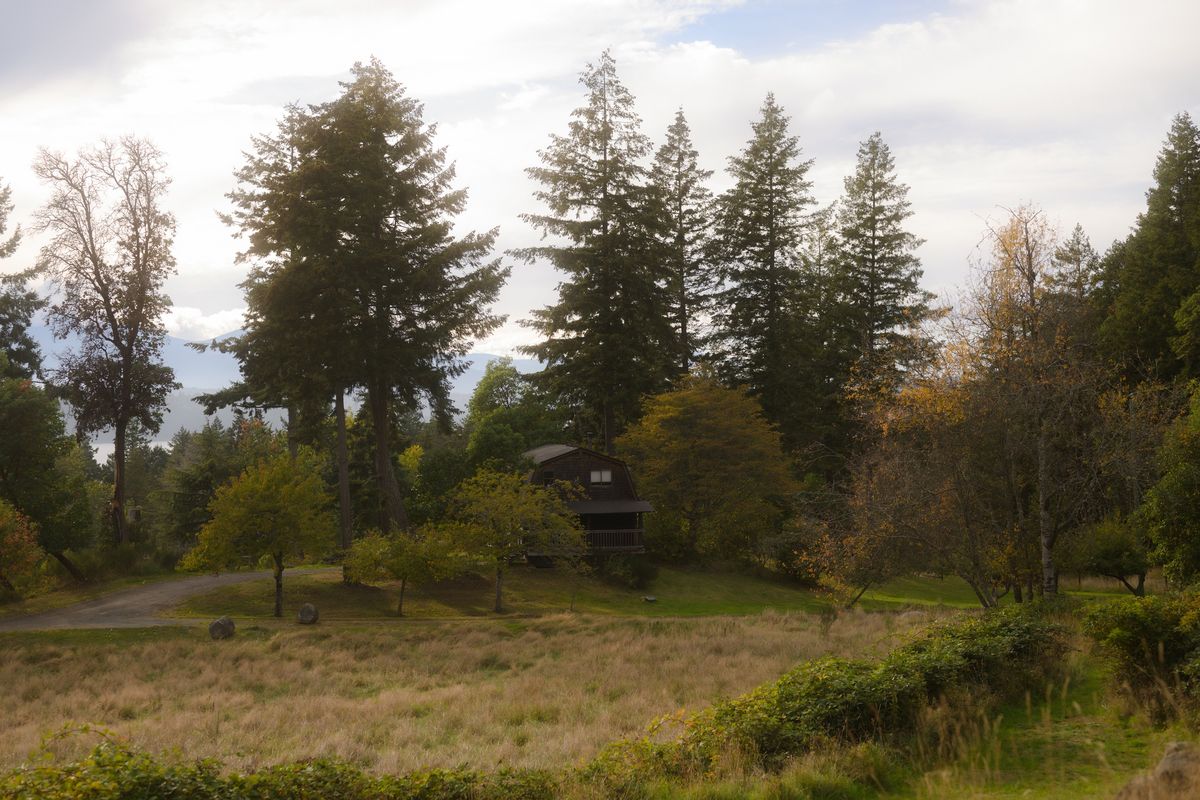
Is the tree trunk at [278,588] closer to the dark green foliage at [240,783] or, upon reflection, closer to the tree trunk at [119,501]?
the tree trunk at [119,501]

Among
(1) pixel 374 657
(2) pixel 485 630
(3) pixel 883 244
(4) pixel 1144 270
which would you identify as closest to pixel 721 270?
(3) pixel 883 244

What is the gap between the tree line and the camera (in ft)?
74.4

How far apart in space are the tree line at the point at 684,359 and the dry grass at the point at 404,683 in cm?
440

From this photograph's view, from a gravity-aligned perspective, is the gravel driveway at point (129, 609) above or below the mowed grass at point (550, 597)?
above

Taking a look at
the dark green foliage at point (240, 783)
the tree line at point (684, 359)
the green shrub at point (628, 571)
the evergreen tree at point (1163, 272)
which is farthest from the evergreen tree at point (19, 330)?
the evergreen tree at point (1163, 272)

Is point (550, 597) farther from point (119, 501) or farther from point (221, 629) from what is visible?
point (119, 501)

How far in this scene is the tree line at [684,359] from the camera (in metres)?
22.7

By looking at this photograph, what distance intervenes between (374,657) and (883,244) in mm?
42408

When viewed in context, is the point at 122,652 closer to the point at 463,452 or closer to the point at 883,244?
the point at 463,452

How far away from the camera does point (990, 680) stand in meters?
11.6

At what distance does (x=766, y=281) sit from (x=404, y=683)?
38.0m

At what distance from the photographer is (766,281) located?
5225 cm

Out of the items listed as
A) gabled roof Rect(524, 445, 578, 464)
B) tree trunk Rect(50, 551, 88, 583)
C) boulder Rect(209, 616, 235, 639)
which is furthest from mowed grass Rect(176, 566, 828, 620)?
tree trunk Rect(50, 551, 88, 583)

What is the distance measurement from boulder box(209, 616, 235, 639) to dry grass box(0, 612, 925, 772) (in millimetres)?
545
